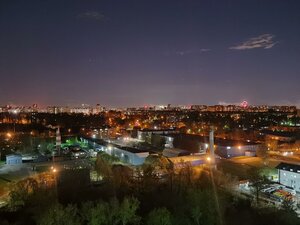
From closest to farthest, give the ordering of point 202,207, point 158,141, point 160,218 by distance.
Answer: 1. point 160,218
2. point 202,207
3. point 158,141

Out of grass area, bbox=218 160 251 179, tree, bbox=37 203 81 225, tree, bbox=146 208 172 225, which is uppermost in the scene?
tree, bbox=37 203 81 225

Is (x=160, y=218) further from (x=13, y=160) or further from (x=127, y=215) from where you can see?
(x=13, y=160)

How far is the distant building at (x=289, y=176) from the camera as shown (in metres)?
7.41

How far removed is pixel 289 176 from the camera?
24.9ft

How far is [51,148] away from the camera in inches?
451

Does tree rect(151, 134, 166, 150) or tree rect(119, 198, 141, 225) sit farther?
tree rect(151, 134, 166, 150)

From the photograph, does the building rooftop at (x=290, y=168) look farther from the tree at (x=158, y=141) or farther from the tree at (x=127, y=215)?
the tree at (x=158, y=141)

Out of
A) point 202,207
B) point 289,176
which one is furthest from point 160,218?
point 289,176

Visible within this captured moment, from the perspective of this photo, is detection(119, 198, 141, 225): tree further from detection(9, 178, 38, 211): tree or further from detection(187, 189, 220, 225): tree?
detection(9, 178, 38, 211): tree

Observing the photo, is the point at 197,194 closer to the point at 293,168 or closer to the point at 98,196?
the point at 98,196

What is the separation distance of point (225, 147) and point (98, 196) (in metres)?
6.09

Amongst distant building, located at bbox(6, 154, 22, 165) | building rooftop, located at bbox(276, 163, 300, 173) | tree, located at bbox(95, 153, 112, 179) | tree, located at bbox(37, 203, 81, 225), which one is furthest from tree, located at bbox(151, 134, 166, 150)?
tree, located at bbox(37, 203, 81, 225)

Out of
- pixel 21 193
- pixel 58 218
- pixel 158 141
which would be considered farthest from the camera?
pixel 158 141

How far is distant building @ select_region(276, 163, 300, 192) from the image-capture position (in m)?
7.41
